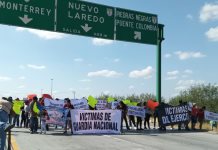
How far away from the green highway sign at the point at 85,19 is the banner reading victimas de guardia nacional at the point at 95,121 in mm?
5390

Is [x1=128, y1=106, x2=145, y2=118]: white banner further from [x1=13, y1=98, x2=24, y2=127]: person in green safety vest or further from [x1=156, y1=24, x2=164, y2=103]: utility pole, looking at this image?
[x1=13, y1=98, x2=24, y2=127]: person in green safety vest

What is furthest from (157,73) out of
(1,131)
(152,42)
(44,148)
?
(1,131)

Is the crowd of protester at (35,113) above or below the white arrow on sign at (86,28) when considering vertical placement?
below

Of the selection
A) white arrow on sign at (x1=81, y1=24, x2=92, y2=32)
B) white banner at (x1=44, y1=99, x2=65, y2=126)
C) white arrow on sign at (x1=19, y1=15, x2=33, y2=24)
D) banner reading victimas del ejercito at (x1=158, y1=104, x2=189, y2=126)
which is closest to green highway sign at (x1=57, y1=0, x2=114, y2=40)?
Answer: white arrow on sign at (x1=81, y1=24, x2=92, y2=32)

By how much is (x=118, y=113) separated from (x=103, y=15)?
21.8 feet

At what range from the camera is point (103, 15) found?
25047 millimetres

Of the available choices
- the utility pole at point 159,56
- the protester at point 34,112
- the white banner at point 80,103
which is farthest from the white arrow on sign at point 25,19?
the utility pole at point 159,56

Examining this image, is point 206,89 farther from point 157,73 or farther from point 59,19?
point 59,19

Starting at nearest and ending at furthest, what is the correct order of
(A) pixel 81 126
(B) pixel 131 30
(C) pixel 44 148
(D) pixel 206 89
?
(C) pixel 44 148 → (A) pixel 81 126 → (B) pixel 131 30 → (D) pixel 206 89

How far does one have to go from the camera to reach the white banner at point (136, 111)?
24.3 meters

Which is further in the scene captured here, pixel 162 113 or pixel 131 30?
pixel 131 30

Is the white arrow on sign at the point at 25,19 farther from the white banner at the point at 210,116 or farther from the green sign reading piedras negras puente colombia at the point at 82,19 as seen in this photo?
the white banner at the point at 210,116

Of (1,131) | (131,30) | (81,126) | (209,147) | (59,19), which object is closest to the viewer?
(1,131)

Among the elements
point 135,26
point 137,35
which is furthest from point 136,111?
point 135,26
